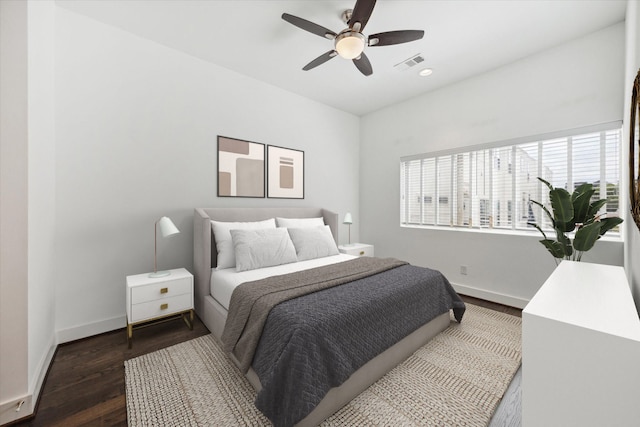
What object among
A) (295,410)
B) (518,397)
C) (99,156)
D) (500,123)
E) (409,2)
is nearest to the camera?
(295,410)

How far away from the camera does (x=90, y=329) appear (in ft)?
7.68

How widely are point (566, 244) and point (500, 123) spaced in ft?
5.39

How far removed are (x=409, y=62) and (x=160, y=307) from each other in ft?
11.9

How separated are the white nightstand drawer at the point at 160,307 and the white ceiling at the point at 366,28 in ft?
8.35

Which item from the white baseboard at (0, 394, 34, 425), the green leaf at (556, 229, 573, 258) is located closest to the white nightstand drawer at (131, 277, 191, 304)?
the white baseboard at (0, 394, 34, 425)

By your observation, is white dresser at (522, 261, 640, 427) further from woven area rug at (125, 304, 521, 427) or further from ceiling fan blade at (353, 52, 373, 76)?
ceiling fan blade at (353, 52, 373, 76)


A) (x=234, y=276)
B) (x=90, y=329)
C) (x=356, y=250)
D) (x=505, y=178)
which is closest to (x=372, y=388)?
(x=234, y=276)

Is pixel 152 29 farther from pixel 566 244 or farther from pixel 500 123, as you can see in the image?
pixel 566 244

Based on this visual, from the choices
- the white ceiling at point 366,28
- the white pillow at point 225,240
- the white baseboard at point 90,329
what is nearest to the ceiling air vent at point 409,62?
the white ceiling at point 366,28

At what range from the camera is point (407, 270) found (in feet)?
8.00

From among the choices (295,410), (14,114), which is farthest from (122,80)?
(295,410)

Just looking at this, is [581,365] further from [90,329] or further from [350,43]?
[90,329]

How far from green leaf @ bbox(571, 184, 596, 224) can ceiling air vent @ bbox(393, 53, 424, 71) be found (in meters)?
2.00

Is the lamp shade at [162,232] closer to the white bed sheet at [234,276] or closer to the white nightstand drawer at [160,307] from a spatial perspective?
→ the white nightstand drawer at [160,307]
